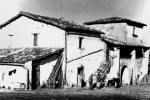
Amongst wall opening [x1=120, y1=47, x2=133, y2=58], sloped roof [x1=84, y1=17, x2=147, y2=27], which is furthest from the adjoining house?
sloped roof [x1=84, y1=17, x2=147, y2=27]

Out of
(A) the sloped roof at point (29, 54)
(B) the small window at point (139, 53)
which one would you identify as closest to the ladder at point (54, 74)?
(A) the sloped roof at point (29, 54)

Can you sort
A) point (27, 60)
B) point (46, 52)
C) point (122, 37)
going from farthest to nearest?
point (122, 37)
point (46, 52)
point (27, 60)

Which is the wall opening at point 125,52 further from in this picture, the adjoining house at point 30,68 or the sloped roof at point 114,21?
the adjoining house at point 30,68

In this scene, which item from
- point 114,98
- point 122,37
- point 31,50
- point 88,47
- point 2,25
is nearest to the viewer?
point 114,98

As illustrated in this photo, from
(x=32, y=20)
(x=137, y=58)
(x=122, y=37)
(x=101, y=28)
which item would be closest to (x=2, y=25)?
(x=32, y=20)

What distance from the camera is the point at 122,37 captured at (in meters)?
29.9

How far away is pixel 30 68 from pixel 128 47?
40.5 ft

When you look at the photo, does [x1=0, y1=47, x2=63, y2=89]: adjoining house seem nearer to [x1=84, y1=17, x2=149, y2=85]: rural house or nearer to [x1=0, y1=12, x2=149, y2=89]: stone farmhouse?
[x1=0, y1=12, x2=149, y2=89]: stone farmhouse

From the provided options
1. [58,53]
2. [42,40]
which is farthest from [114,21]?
[58,53]

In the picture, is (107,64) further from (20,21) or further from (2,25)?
(2,25)

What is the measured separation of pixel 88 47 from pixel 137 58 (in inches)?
309

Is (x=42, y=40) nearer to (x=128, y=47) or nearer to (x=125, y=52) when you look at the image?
(x=128, y=47)

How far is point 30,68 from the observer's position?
20.5 metres

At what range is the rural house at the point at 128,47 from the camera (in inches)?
1110
